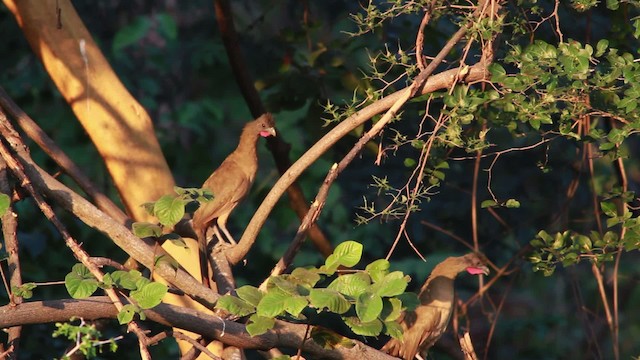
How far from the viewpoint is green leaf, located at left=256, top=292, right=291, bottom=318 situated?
274 cm

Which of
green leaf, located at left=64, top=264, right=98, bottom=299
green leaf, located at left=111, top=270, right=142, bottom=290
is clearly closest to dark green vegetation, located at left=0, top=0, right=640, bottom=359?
green leaf, located at left=111, top=270, right=142, bottom=290

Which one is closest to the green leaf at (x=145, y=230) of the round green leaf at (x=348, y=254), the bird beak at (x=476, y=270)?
the round green leaf at (x=348, y=254)

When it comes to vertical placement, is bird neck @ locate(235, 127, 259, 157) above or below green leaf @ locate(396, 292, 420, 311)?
below

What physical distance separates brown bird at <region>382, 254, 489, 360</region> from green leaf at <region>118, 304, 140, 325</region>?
178 cm

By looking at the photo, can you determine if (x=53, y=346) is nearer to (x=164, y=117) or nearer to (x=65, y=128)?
(x=65, y=128)

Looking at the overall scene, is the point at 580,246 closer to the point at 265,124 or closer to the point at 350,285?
the point at 350,285

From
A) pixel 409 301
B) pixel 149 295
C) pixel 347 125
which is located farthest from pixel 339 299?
pixel 347 125

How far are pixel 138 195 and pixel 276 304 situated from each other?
2.23 meters

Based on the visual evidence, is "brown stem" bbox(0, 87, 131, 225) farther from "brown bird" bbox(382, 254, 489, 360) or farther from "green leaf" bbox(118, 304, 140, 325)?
"green leaf" bbox(118, 304, 140, 325)

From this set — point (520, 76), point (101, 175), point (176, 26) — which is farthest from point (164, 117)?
point (520, 76)

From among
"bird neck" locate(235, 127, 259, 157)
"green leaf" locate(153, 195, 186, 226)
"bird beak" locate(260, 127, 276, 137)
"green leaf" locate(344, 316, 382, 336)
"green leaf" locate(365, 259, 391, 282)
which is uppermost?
"green leaf" locate(153, 195, 186, 226)

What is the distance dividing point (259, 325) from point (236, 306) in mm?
80

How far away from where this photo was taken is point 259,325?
111 inches

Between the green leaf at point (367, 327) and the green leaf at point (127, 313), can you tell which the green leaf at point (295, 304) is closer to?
the green leaf at point (367, 327)
